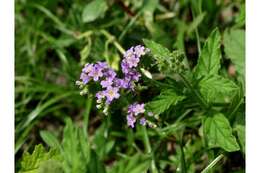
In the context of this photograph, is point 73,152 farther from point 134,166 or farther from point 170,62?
point 170,62

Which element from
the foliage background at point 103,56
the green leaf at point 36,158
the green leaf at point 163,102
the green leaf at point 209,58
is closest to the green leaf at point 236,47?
the foliage background at point 103,56

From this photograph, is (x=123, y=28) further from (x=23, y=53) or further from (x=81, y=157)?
(x=81, y=157)

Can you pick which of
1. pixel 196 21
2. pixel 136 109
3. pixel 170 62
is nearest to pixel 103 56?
pixel 196 21

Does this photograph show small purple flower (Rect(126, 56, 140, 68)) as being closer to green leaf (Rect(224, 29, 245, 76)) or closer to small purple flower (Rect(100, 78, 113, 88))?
small purple flower (Rect(100, 78, 113, 88))

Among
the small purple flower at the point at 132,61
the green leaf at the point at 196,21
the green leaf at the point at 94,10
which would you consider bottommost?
the small purple flower at the point at 132,61

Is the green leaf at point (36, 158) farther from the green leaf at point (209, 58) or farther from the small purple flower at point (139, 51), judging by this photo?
the green leaf at point (209, 58)

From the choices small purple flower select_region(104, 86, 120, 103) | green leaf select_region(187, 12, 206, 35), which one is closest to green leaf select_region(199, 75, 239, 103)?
small purple flower select_region(104, 86, 120, 103)
